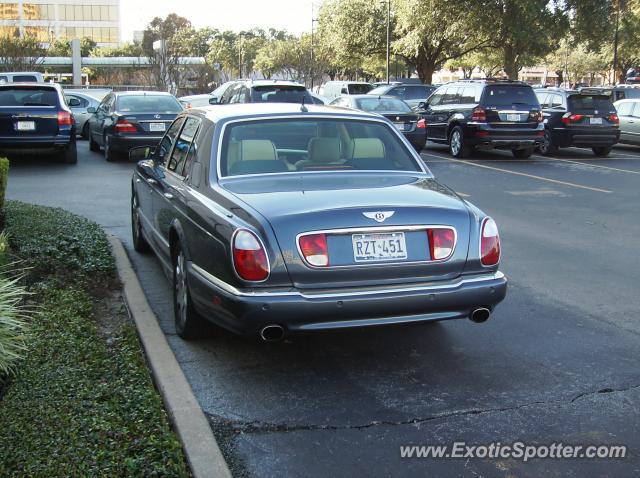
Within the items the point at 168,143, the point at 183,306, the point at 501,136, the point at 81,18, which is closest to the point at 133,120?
the point at 501,136

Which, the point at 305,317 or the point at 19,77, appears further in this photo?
the point at 19,77

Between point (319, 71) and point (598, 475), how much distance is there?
64660 millimetres

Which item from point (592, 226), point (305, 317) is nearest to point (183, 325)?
point (305, 317)

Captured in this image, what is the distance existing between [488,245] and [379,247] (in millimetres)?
758

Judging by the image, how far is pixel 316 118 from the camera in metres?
5.94

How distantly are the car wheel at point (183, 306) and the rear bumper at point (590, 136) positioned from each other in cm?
1581

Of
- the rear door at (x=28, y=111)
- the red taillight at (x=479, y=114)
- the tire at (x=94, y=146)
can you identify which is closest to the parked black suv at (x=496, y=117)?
the red taillight at (x=479, y=114)

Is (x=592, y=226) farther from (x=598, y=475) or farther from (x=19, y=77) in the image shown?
(x=19, y=77)

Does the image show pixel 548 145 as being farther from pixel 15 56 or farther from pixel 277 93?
pixel 15 56

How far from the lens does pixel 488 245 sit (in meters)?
4.94

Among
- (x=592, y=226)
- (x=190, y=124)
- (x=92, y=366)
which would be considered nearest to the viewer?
(x=92, y=366)

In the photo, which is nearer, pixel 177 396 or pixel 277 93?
pixel 177 396

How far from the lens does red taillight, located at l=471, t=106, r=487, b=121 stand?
59.8 feet
